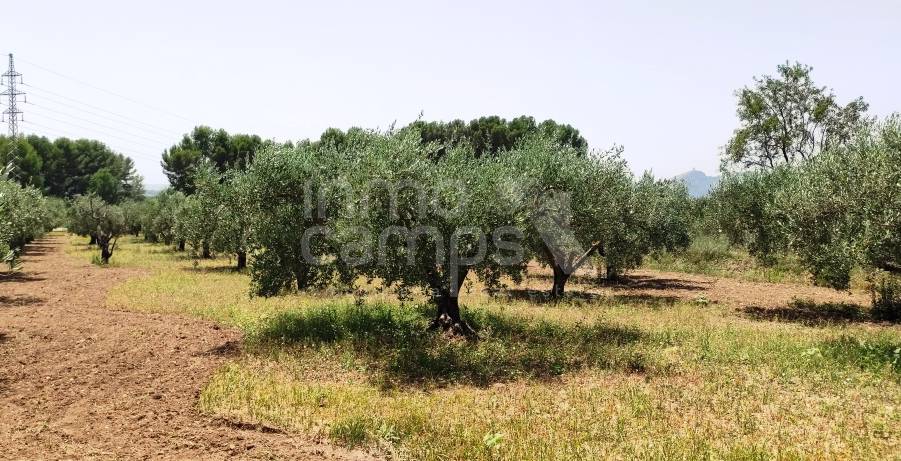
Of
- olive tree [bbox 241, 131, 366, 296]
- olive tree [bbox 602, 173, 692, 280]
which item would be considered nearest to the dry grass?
olive tree [bbox 241, 131, 366, 296]

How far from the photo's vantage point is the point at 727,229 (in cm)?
3553

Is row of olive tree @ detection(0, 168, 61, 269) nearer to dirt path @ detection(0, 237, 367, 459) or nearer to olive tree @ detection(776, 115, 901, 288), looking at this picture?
dirt path @ detection(0, 237, 367, 459)

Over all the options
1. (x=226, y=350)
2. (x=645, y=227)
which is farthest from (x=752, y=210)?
(x=226, y=350)

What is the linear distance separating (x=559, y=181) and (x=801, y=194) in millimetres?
9582

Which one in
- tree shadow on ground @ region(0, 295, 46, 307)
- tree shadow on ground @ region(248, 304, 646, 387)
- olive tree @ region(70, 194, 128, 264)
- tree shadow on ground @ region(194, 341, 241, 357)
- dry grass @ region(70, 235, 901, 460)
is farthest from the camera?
olive tree @ region(70, 194, 128, 264)

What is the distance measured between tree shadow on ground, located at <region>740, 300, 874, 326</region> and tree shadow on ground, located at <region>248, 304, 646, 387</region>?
9.16 meters

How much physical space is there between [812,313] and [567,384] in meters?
18.4

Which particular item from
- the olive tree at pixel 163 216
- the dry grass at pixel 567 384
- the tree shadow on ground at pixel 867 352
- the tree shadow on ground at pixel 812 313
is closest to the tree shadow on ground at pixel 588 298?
the dry grass at pixel 567 384

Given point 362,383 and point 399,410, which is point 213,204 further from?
point 399,410

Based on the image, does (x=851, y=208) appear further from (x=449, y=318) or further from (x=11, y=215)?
(x=11, y=215)

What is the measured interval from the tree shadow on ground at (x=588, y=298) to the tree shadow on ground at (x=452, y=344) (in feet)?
22.3

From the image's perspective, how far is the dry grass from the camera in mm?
10539

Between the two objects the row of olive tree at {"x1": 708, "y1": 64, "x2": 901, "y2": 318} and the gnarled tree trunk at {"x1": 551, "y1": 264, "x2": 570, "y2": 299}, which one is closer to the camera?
the row of olive tree at {"x1": 708, "y1": 64, "x2": 901, "y2": 318}

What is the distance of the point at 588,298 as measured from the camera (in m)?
30.0
